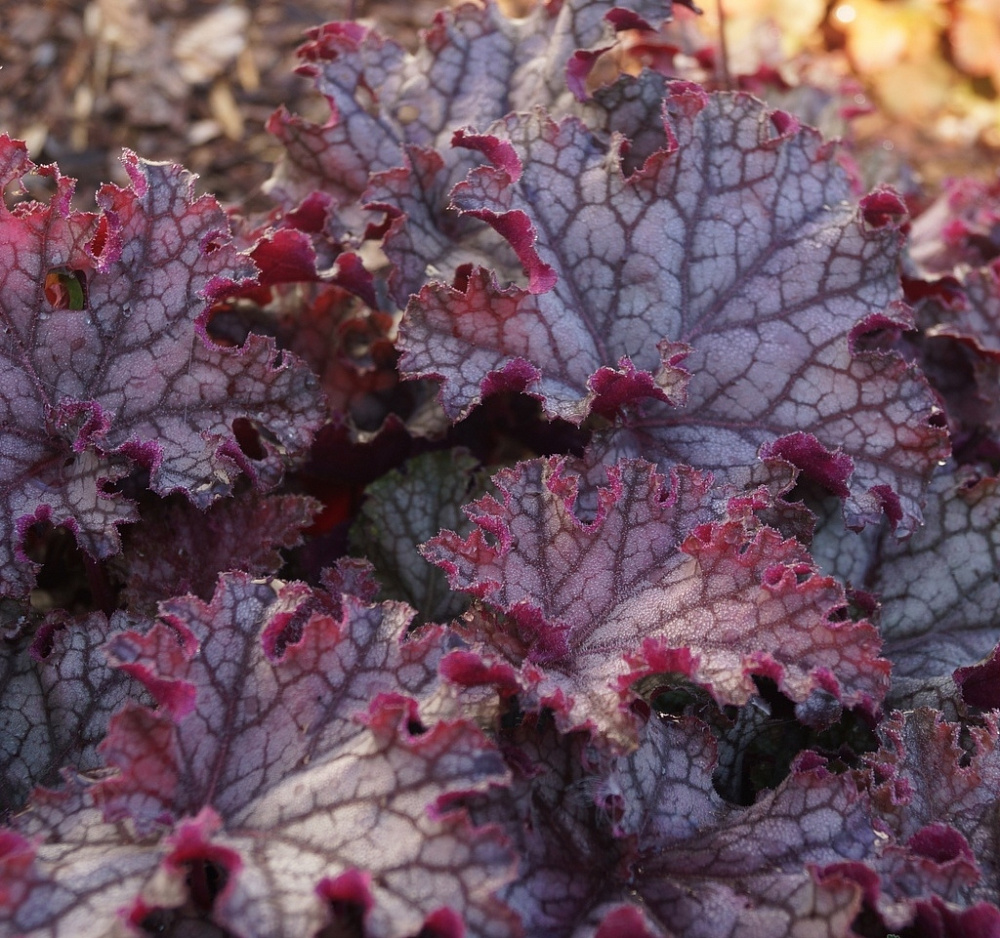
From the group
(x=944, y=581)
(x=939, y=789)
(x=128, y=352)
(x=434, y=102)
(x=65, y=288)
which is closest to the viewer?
(x=939, y=789)

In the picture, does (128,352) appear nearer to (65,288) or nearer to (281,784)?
(65,288)

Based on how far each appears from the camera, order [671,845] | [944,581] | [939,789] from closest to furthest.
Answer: [671,845] → [939,789] → [944,581]

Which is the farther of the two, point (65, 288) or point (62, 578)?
point (62, 578)

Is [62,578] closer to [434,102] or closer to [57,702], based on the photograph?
[57,702]

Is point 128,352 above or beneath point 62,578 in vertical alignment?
above

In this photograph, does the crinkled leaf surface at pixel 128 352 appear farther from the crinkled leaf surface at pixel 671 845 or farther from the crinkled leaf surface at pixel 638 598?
the crinkled leaf surface at pixel 671 845

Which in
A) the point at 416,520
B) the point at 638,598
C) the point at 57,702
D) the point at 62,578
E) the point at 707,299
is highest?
the point at 707,299

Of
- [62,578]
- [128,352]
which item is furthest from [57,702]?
[128,352]
